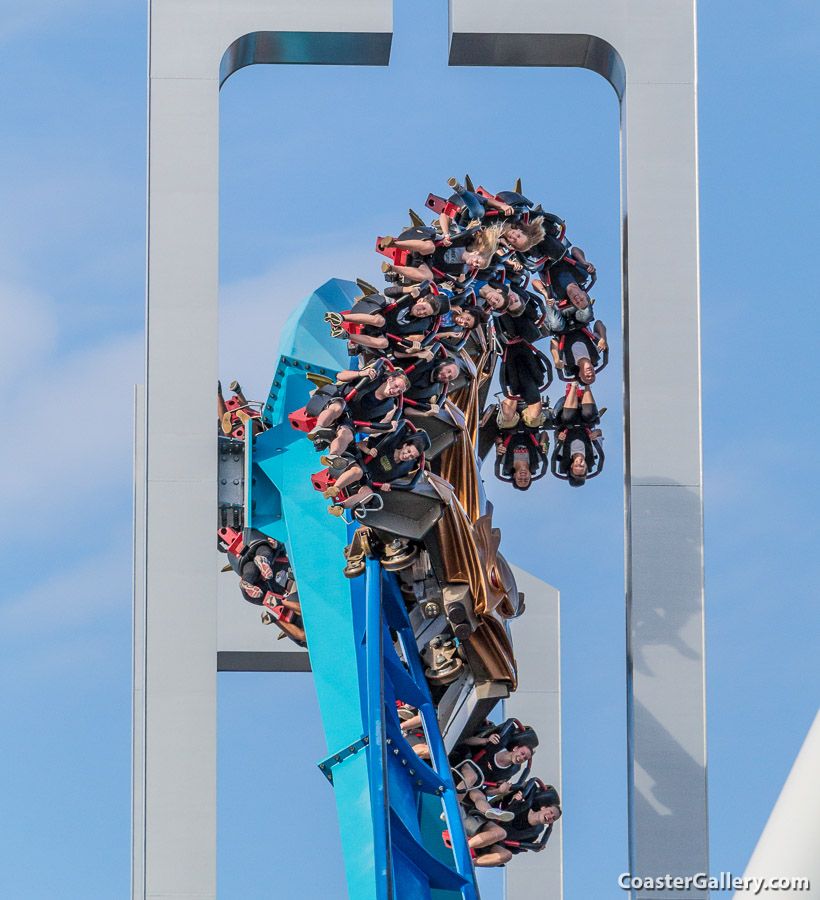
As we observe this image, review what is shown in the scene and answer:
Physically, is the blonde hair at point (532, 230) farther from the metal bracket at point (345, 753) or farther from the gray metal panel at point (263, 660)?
the gray metal panel at point (263, 660)

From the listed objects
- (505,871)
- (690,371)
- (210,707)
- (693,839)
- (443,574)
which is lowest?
(505,871)

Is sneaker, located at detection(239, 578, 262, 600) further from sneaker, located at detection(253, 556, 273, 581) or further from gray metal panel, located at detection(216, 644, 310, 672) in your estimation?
gray metal panel, located at detection(216, 644, 310, 672)

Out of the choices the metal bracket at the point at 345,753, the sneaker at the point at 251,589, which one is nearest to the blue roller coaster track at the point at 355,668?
the metal bracket at the point at 345,753

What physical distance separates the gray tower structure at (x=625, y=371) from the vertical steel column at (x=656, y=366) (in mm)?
14

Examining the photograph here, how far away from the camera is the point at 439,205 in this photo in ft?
37.3

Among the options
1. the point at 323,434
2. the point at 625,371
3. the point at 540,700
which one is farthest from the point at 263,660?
the point at 323,434

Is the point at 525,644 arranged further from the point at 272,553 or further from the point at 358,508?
the point at 358,508

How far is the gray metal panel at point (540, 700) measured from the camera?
56.6 ft

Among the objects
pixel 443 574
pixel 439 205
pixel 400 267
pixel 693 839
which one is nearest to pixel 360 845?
pixel 443 574

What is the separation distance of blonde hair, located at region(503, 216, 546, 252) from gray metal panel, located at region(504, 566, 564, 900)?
251 inches

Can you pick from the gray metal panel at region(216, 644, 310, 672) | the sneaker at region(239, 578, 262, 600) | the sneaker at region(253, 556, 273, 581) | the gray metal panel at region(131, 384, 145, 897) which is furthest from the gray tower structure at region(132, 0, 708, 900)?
the gray metal panel at region(216, 644, 310, 672)

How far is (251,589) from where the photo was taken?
13297 millimetres

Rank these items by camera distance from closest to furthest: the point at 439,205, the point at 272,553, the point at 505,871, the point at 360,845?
1. the point at 360,845
2. the point at 439,205
3. the point at 272,553
4. the point at 505,871

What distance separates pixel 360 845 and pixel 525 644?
8.02m
